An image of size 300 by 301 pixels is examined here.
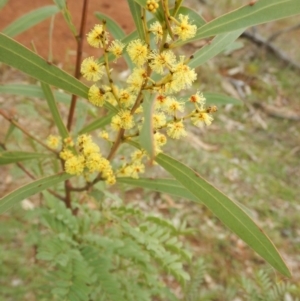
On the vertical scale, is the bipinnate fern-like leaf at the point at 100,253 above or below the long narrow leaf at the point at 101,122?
below

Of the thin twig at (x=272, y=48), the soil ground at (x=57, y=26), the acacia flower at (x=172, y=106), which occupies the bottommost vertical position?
the acacia flower at (x=172, y=106)

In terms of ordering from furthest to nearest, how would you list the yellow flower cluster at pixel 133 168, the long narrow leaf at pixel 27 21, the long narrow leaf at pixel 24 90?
the long narrow leaf at pixel 27 21
the long narrow leaf at pixel 24 90
the yellow flower cluster at pixel 133 168

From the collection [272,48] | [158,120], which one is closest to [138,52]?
[158,120]

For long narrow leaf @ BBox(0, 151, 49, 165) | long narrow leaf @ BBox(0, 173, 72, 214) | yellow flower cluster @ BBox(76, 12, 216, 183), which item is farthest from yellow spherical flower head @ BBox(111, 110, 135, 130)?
long narrow leaf @ BBox(0, 151, 49, 165)

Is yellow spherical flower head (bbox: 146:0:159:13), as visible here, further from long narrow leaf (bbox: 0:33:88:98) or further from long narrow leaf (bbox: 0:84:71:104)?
long narrow leaf (bbox: 0:84:71:104)

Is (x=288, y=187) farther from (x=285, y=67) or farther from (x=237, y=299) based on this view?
(x=285, y=67)

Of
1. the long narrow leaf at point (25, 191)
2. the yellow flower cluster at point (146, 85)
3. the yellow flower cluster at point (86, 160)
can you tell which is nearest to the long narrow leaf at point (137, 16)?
the yellow flower cluster at point (146, 85)

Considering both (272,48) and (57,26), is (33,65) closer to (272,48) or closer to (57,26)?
(57,26)

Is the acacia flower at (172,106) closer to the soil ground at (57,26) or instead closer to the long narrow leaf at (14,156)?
the long narrow leaf at (14,156)
